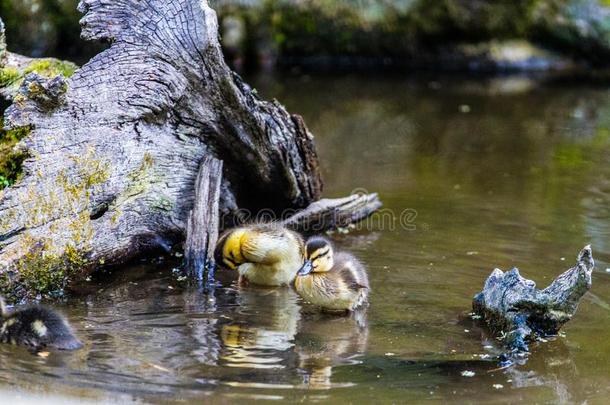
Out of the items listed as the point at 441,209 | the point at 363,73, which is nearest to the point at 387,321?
the point at 441,209

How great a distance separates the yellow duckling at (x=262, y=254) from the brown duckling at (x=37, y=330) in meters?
1.79

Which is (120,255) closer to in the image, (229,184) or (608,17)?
(229,184)

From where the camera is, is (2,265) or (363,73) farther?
(363,73)

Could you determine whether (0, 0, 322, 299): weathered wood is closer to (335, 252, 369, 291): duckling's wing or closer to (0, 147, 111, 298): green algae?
(0, 147, 111, 298): green algae

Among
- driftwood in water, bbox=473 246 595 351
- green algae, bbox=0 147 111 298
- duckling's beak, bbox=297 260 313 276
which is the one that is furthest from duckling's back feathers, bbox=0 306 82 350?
driftwood in water, bbox=473 246 595 351

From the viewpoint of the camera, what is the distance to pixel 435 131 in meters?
13.0

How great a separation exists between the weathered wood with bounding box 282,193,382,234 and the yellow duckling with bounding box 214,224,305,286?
0.69 metres

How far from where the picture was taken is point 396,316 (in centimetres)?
594

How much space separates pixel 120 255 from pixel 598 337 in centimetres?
313

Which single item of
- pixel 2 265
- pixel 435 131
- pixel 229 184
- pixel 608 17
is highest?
pixel 608 17

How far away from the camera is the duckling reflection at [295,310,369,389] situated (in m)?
4.93

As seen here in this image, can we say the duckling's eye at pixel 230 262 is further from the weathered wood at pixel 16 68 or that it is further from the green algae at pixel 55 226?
the weathered wood at pixel 16 68

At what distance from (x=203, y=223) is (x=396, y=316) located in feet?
5.56

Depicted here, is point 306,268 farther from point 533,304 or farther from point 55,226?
point 55,226
